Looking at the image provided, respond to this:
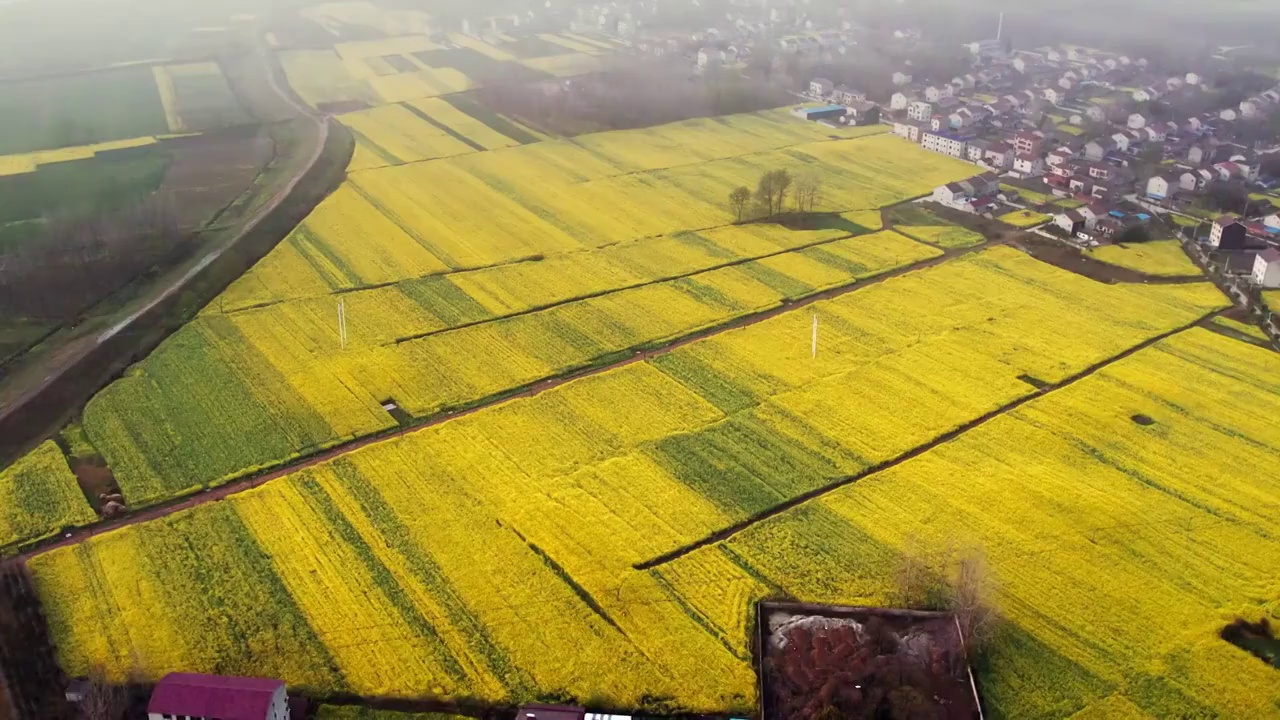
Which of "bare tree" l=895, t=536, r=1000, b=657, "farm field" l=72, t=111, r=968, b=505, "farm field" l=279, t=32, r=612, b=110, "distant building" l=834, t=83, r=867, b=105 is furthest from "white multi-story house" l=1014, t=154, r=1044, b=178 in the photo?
"bare tree" l=895, t=536, r=1000, b=657

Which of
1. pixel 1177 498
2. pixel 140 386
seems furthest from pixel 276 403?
pixel 1177 498

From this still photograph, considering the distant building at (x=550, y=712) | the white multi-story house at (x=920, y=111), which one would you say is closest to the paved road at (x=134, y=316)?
the distant building at (x=550, y=712)

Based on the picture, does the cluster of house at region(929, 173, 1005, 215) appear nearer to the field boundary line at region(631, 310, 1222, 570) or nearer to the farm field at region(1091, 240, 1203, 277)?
the farm field at region(1091, 240, 1203, 277)

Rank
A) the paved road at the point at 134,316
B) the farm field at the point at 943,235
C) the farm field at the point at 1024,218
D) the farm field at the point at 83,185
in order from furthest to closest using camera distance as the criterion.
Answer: the farm field at the point at 1024,218, the farm field at the point at 83,185, the farm field at the point at 943,235, the paved road at the point at 134,316

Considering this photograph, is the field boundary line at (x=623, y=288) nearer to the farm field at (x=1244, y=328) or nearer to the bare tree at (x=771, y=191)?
the bare tree at (x=771, y=191)

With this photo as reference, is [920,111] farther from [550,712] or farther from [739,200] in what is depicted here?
[550,712]

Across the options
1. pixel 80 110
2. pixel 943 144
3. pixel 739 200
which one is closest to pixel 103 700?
pixel 739 200
